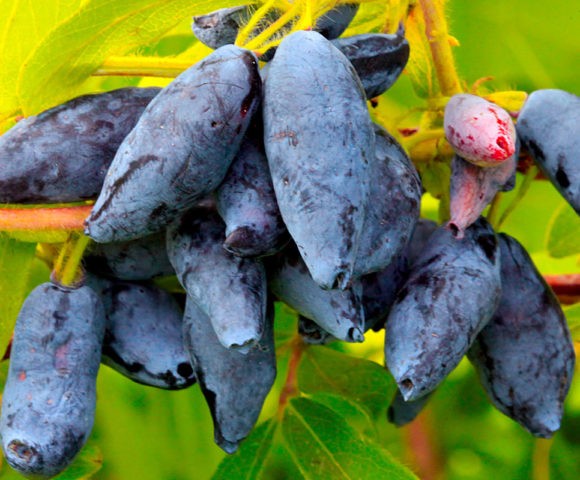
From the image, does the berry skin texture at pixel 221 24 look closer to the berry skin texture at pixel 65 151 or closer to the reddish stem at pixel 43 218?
the berry skin texture at pixel 65 151

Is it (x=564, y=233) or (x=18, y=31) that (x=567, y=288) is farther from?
Answer: (x=18, y=31)

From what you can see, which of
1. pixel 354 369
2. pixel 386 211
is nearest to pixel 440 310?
Answer: pixel 386 211

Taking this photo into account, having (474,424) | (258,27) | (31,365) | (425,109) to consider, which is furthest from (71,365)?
(474,424)

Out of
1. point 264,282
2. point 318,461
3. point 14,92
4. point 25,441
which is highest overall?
point 14,92

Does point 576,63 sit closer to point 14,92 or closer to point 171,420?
point 171,420

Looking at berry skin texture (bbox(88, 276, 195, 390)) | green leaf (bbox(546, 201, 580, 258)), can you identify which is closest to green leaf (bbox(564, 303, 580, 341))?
green leaf (bbox(546, 201, 580, 258))

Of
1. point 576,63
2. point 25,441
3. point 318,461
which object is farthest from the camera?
point 576,63

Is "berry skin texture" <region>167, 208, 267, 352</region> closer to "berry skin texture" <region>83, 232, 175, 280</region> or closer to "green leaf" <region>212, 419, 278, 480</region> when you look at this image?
"berry skin texture" <region>83, 232, 175, 280</region>
